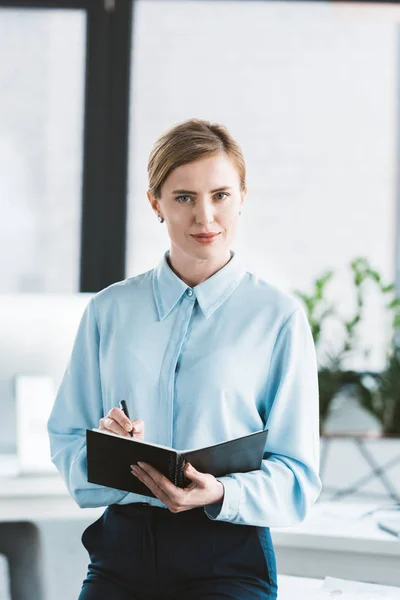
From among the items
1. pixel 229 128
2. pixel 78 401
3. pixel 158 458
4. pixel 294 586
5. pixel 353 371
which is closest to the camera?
pixel 158 458

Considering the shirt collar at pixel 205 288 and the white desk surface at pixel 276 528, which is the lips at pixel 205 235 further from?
the white desk surface at pixel 276 528

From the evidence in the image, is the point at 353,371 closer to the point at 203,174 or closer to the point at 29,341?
the point at 29,341

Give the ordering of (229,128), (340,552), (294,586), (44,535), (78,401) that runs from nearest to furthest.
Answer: (78,401), (294,586), (340,552), (44,535), (229,128)

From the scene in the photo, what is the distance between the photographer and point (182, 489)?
4.51 feet

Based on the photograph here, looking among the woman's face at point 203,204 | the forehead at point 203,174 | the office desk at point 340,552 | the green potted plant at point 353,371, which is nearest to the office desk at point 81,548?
the office desk at point 340,552

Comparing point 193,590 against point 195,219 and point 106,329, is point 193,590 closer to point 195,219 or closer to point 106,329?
point 106,329

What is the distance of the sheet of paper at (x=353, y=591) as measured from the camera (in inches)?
66.8

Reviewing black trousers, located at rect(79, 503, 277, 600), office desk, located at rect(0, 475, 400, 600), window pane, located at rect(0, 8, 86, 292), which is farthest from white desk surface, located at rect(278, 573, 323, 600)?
window pane, located at rect(0, 8, 86, 292)

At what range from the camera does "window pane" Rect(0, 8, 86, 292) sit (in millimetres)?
4309

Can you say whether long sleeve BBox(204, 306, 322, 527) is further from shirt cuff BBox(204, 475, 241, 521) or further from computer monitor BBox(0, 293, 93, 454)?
computer monitor BBox(0, 293, 93, 454)

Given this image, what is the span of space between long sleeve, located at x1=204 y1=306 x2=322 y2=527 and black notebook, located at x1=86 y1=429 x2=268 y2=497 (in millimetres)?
61

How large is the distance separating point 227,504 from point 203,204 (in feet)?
1.76

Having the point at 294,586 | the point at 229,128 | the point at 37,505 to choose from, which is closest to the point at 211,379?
the point at 294,586

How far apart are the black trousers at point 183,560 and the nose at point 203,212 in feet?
1.72
